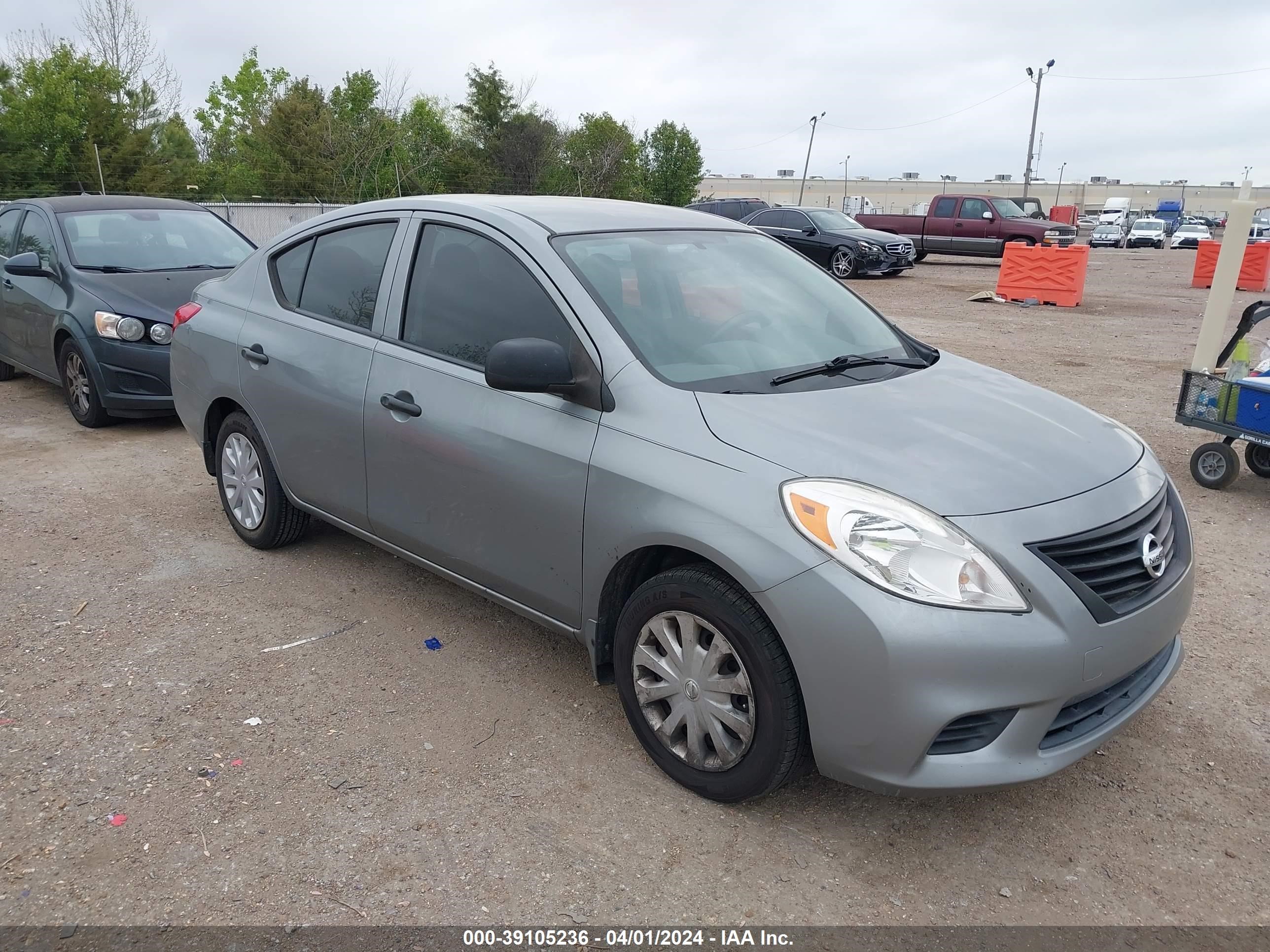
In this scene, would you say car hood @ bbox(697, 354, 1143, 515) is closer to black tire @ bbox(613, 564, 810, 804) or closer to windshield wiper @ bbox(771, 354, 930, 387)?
windshield wiper @ bbox(771, 354, 930, 387)

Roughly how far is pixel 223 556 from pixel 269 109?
145 feet

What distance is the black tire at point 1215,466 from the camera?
20.6 ft

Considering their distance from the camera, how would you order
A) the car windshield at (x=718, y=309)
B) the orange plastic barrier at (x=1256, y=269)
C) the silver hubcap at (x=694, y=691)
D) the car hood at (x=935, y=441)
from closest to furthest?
the car hood at (x=935, y=441), the silver hubcap at (x=694, y=691), the car windshield at (x=718, y=309), the orange plastic barrier at (x=1256, y=269)

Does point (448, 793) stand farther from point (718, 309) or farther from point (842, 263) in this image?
point (842, 263)

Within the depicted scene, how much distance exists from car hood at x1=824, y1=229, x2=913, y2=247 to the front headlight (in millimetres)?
20218

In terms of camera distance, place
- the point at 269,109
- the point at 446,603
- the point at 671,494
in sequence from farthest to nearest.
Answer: the point at 269,109
the point at 446,603
the point at 671,494

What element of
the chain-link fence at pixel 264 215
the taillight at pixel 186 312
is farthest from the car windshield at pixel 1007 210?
the taillight at pixel 186 312

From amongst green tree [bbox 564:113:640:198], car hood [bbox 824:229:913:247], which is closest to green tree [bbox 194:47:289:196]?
green tree [bbox 564:113:640:198]

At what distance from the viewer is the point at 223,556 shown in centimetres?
499

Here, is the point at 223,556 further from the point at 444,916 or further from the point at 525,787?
the point at 444,916

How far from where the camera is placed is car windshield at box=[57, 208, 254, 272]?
7.75m

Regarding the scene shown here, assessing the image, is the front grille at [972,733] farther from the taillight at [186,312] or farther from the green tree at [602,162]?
the green tree at [602,162]

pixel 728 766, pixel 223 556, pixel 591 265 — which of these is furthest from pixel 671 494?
pixel 223 556

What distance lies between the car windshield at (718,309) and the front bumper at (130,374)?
15.8ft
